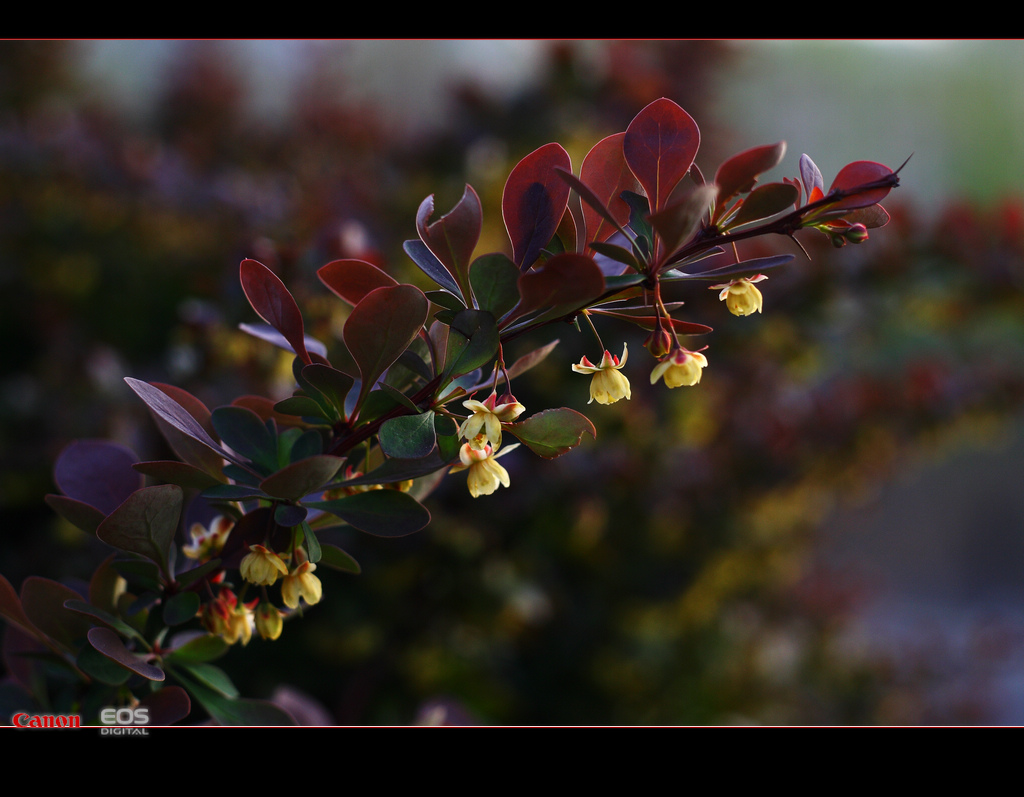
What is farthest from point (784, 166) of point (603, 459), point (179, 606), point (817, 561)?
point (179, 606)

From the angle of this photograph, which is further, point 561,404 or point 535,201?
point 561,404

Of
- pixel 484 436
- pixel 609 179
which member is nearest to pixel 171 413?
pixel 484 436

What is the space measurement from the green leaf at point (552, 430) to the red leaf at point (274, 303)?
115 millimetres

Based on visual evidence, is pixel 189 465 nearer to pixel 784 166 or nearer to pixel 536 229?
pixel 536 229

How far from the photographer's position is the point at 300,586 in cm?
34

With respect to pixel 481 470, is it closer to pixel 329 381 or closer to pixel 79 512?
pixel 329 381

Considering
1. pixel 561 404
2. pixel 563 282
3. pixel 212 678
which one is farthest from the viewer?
pixel 561 404

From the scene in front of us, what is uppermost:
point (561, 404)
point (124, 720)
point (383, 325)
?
point (383, 325)

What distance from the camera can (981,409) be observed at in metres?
1.61

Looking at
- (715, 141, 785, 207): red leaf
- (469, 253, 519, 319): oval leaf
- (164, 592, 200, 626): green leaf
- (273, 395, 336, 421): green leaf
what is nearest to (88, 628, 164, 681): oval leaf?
(164, 592, 200, 626): green leaf

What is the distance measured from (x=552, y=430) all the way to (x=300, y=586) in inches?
5.8

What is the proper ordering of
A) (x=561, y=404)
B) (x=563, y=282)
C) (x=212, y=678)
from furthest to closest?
1. (x=561, y=404)
2. (x=212, y=678)
3. (x=563, y=282)

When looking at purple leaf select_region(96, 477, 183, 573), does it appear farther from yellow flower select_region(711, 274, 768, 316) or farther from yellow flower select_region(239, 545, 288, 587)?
yellow flower select_region(711, 274, 768, 316)

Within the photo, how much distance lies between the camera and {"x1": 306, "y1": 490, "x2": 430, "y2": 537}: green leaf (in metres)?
0.33
